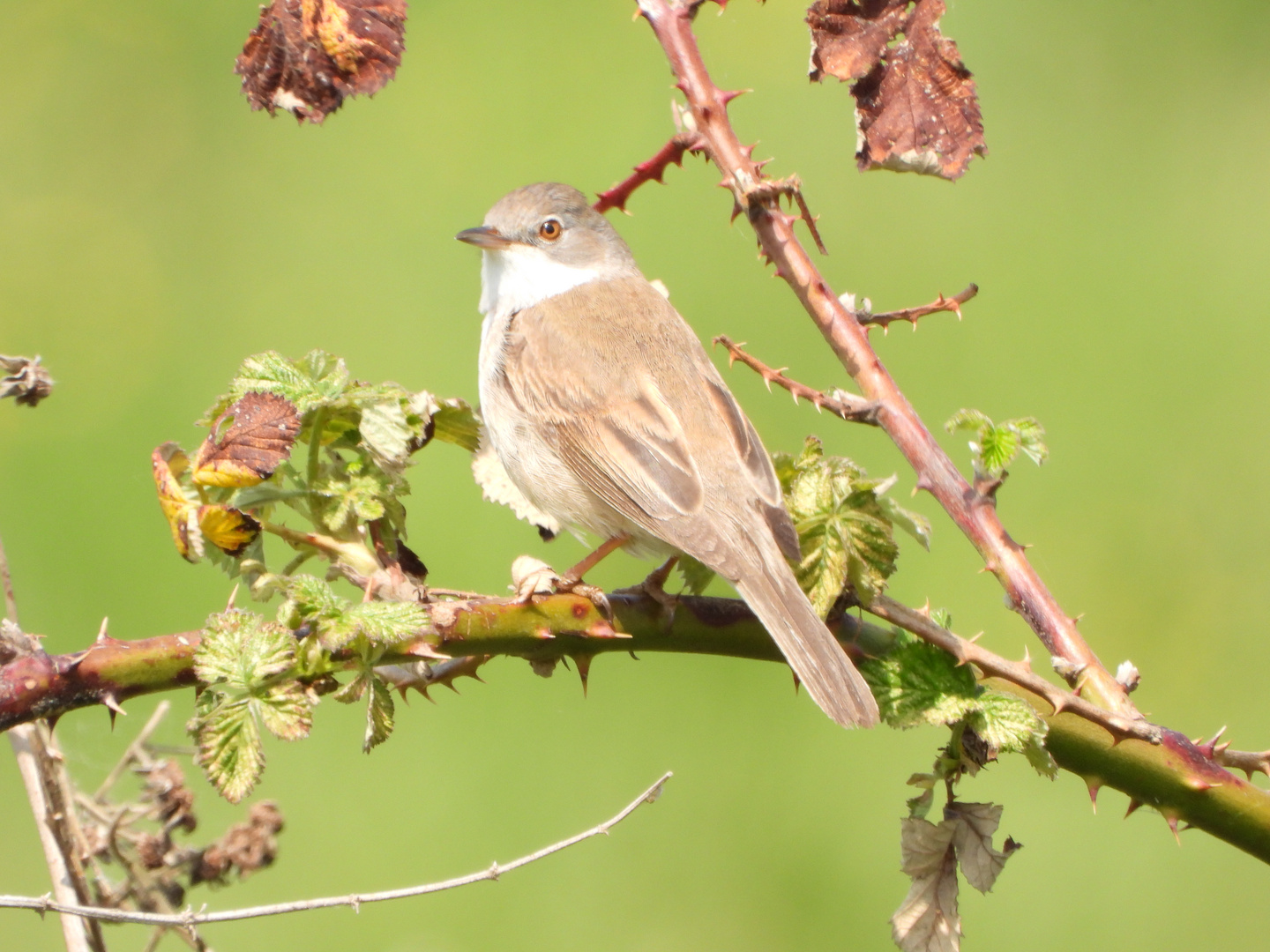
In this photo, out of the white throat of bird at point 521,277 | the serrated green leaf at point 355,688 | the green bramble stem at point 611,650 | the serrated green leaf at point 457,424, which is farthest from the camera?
the white throat of bird at point 521,277

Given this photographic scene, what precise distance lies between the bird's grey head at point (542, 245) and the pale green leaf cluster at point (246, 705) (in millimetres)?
2125

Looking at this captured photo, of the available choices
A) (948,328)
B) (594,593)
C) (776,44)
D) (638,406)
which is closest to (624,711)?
(638,406)

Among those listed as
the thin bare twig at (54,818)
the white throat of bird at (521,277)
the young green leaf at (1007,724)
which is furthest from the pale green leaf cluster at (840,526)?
the white throat of bird at (521,277)

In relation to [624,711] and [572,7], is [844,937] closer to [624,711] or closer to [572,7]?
[624,711]

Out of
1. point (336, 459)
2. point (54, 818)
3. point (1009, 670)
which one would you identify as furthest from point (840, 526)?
point (54, 818)

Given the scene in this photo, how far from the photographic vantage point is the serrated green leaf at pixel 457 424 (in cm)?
189

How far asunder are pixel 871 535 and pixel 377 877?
2452 millimetres

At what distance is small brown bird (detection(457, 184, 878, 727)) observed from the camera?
2398 mm

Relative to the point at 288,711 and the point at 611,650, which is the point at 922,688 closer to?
the point at 611,650

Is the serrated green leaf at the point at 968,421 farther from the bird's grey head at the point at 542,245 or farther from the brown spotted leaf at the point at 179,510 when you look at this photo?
the bird's grey head at the point at 542,245

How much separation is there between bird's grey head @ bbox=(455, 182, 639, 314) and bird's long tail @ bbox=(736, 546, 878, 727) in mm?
1760

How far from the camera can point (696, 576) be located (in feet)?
7.18

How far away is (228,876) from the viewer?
2.17m

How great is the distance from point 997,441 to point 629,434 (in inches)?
47.0
